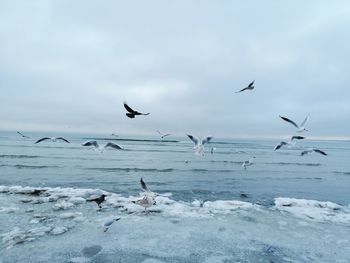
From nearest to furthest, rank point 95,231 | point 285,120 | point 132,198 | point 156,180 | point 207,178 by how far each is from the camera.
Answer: point 95,231 → point 285,120 → point 132,198 → point 156,180 → point 207,178

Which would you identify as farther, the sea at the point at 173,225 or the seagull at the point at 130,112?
the seagull at the point at 130,112

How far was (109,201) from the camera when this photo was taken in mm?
11781

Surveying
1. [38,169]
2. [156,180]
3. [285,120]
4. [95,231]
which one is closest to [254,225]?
[285,120]

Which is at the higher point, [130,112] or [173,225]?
[130,112]

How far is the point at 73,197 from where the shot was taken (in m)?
12.0

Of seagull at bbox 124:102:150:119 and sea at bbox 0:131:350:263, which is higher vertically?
seagull at bbox 124:102:150:119

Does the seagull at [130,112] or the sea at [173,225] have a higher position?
the seagull at [130,112]

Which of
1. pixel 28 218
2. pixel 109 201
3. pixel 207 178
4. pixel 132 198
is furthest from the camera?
pixel 207 178

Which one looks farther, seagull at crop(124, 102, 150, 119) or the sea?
seagull at crop(124, 102, 150, 119)

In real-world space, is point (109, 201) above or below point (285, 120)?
below

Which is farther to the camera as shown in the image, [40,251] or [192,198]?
[192,198]

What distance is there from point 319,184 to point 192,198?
10.5 meters

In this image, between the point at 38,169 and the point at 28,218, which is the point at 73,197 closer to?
the point at 28,218

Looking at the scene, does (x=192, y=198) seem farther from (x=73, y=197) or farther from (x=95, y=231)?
(x=95, y=231)
